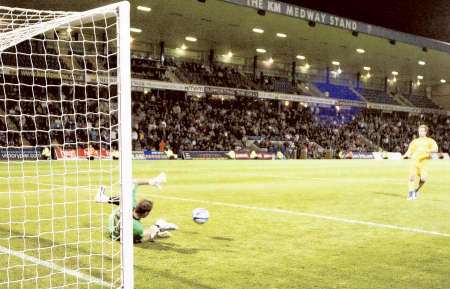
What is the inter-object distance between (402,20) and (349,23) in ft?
19.6

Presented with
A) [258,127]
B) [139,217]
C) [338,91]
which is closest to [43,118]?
[258,127]

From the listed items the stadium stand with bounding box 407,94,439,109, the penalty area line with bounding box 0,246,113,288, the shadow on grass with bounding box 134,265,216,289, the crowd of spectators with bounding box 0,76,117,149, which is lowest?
the shadow on grass with bounding box 134,265,216,289

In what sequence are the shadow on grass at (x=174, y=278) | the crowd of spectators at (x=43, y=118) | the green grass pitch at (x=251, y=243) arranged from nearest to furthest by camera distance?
the shadow on grass at (x=174, y=278) → the green grass pitch at (x=251, y=243) → the crowd of spectators at (x=43, y=118)

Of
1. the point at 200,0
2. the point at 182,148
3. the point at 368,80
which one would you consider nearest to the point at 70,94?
the point at 182,148

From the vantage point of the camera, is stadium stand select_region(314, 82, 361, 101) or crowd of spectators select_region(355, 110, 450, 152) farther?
crowd of spectators select_region(355, 110, 450, 152)

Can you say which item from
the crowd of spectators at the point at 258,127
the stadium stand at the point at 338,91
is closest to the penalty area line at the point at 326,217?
the crowd of spectators at the point at 258,127

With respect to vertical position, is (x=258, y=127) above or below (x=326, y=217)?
above

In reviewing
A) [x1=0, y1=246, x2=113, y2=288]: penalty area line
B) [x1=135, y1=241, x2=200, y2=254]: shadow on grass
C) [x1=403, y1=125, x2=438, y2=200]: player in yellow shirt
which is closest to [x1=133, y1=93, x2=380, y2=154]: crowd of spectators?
[x1=403, y1=125, x2=438, y2=200]: player in yellow shirt

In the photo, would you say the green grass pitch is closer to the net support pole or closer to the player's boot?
the player's boot

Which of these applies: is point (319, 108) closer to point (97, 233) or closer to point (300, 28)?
point (300, 28)

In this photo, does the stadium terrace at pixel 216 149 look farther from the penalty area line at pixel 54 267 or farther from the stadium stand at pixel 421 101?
the stadium stand at pixel 421 101

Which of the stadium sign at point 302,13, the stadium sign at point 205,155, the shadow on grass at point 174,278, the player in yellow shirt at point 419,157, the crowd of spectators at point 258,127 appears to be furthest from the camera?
the crowd of spectators at point 258,127

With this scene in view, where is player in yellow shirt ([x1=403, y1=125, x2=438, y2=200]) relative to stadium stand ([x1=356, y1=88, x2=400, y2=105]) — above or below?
below

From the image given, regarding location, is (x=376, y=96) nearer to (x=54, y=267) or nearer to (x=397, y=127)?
(x=397, y=127)
